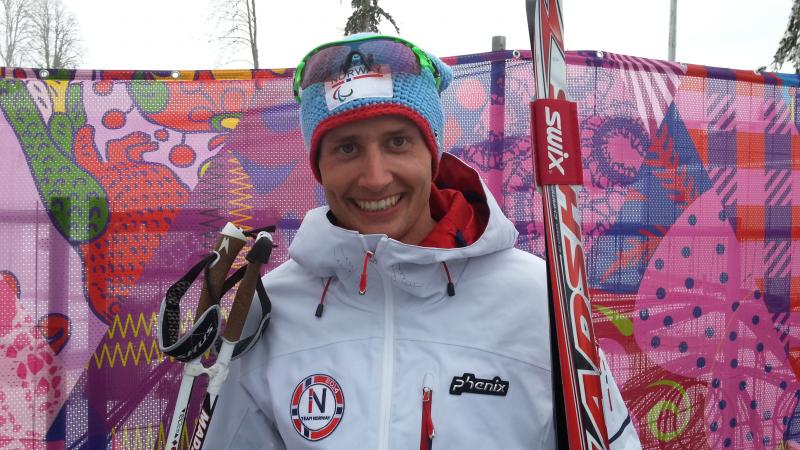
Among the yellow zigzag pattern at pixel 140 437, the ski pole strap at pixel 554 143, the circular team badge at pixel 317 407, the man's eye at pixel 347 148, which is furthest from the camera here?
the yellow zigzag pattern at pixel 140 437

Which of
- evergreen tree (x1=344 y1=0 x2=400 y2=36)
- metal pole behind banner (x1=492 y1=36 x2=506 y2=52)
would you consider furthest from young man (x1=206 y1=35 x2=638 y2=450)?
evergreen tree (x1=344 y1=0 x2=400 y2=36)

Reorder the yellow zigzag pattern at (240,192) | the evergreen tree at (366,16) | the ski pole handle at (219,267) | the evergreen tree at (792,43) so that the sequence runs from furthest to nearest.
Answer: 1. the evergreen tree at (366,16)
2. the evergreen tree at (792,43)
3. the yellow zigzag pattern at (240,192)
4. the ski pole handle at (219,267)

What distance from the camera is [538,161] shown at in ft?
4.13

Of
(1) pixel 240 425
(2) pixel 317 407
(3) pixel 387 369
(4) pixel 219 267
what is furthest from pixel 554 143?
(1) pixel 240 425

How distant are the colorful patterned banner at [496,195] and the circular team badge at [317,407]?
3.98 ft

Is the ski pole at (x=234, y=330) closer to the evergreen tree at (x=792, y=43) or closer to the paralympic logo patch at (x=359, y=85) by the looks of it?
the paralympic logo patch at (x=359, y=85)

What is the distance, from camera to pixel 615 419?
1.36m

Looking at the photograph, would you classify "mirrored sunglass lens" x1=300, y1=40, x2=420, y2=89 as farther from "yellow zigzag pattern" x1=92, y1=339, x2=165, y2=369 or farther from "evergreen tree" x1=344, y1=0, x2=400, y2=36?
"evergreen tree" x1=344, y1=0, x2=400, y2=36

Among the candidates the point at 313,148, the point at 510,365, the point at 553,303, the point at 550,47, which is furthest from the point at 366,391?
the point at 550,47

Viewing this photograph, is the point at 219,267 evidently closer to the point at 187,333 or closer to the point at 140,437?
the point at 187,333

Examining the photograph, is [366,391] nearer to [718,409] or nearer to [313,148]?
[313,148]

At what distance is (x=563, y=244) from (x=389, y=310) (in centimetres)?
40

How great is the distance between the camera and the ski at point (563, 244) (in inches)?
49.3

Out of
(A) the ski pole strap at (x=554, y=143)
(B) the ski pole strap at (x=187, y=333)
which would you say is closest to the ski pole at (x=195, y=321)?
(B) the ski pole strap at (x=187, y=333)
